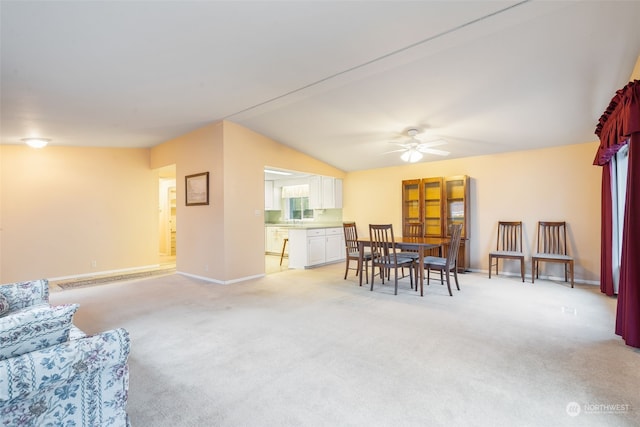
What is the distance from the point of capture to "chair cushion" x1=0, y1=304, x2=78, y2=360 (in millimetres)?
→ 1183

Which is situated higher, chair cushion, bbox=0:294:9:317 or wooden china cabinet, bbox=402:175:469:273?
wooden china cabinet, bbox=402:175:469:273

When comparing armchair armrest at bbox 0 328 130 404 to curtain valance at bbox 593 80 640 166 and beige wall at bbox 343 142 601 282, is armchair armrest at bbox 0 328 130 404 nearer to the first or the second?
curtain valance at bbox 593 80 640 166

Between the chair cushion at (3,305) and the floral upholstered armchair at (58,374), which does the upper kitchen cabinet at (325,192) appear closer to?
the chair cushion at (3,305)

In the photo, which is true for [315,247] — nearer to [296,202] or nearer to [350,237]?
[350,237]

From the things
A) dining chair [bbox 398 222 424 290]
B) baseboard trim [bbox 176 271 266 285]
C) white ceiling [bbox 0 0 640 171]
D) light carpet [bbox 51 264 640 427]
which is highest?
white ceiling [bbox 0 0 640 171]

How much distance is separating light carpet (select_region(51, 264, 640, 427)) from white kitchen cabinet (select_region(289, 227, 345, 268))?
2.02 metres

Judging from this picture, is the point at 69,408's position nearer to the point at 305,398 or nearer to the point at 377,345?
the point at 305,398

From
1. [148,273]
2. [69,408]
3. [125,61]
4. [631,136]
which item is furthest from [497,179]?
[148,273]

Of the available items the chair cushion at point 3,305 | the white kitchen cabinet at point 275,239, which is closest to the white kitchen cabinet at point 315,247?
the white kitchen cabinet at point 275,239

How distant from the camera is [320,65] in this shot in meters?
3.05

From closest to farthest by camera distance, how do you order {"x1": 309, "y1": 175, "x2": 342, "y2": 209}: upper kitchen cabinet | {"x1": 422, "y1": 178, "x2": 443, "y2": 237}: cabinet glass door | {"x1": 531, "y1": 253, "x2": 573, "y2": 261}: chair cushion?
1. {"x1": 531, "y1": 253, "x2": 573, "y2": 261}: chair cushion
2. {"x1": 422, "y1": 178, "x2": 443, "y2": 237}: cabinet glass door
3. {"x1": 309, "y1": 175, "x2": 342, "y2": 209}: upper kitchen cabinet

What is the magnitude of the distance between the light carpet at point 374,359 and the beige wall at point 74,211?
71.2 inches

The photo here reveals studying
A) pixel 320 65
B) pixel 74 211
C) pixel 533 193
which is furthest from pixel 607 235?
pixel 74 211

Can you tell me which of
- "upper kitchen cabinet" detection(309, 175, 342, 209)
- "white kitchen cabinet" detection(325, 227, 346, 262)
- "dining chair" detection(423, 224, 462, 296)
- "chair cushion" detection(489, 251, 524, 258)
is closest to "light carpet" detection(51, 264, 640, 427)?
"dining chair" detection(423, 224, 462, 296)
